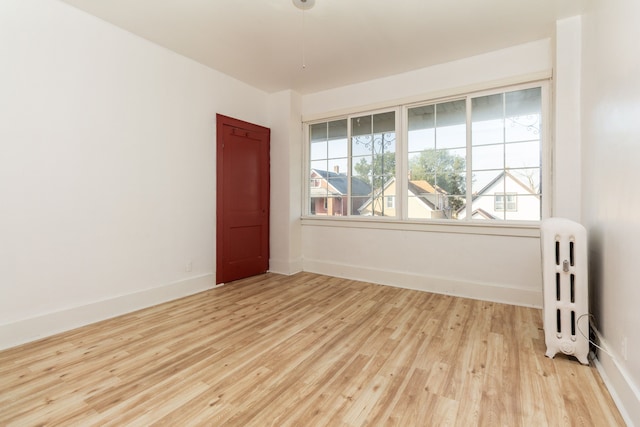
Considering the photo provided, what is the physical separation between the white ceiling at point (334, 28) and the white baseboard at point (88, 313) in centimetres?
266

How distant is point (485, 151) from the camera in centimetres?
347

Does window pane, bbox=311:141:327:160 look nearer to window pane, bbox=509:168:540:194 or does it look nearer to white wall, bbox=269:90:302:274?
white wall, bbox=269:90:302:274

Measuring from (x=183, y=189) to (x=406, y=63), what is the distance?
10.1 feet

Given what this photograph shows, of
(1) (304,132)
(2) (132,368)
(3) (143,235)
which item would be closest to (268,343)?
(2) (132,368)

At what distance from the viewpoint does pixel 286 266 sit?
4.60 m

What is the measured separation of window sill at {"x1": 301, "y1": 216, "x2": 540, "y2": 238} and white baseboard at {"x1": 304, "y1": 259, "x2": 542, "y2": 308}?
581 mm

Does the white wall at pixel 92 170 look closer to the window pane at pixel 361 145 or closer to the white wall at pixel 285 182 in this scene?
the white wall at pixel 285 182

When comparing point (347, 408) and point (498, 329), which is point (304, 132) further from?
point (347, 408)

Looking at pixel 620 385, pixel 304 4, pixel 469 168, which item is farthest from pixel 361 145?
pixel 620 385

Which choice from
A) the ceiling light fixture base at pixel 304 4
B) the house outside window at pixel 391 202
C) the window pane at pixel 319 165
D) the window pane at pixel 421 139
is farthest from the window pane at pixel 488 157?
the ceiling light fixture base at pixel 304 4

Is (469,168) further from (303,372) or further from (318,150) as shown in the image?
(303,372)

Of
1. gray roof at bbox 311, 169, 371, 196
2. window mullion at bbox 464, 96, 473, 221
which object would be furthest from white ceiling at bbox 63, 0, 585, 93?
gray roof at bbox 311, 169, 371, 196

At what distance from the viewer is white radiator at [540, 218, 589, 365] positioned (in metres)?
2.03

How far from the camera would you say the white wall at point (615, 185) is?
1521mm
